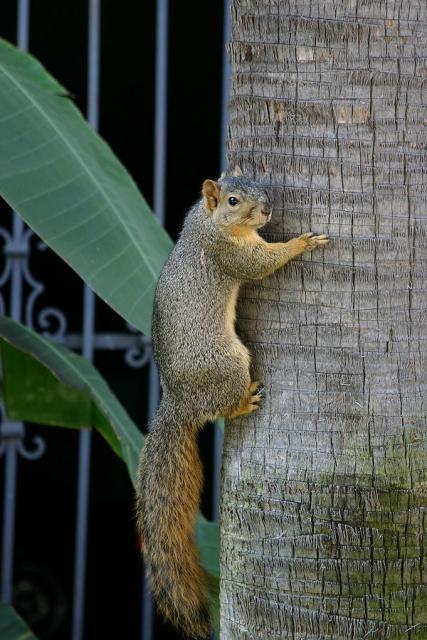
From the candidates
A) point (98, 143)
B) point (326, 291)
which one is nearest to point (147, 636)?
point (98, 143)

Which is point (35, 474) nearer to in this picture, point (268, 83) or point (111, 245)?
point (111, 245)

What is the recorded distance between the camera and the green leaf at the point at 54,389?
3102mm

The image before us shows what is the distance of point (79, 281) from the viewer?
482cm

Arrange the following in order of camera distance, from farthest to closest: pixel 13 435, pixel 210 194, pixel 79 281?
1. pixel 79 281
2. pixel 13 435
3. pixel 210 194

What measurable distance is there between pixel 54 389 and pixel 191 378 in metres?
0.88

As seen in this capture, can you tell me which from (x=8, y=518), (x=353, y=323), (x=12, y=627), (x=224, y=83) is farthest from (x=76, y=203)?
(x=8, y=518)

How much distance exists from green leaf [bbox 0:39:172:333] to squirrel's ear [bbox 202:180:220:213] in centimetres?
28

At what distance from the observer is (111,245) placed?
2775 mm

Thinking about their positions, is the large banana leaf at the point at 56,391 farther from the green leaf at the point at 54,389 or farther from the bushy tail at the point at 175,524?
the bushy tail at the point at 175,524

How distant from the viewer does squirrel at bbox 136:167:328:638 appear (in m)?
2.50

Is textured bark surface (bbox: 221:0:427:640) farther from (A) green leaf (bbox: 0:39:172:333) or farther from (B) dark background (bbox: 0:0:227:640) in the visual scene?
(B) dark background (bbox: 0:0:227:640)

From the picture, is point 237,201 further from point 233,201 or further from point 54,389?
point 54,389

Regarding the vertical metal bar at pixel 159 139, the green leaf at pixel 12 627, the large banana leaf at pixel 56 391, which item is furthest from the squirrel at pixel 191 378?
the vertical metal bar at pixel 159 139

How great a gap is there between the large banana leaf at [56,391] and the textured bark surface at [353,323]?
700mm
